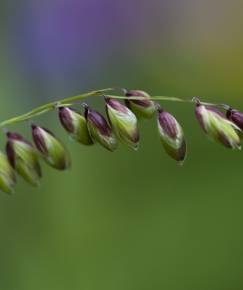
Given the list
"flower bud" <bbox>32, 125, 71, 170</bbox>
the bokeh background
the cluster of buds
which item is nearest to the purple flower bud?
the cluster of buds

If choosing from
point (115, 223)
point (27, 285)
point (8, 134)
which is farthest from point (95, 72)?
point (8, 134)

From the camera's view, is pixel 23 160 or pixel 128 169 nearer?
pixel 23 160

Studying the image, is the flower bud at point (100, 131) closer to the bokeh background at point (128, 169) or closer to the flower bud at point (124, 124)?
the flower bud at point (124, 124)

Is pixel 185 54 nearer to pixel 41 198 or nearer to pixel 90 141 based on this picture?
pixel 41 198

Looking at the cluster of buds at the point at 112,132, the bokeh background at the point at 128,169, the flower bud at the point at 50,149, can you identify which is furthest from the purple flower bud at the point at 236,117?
the bokeh background at the point at 128,169

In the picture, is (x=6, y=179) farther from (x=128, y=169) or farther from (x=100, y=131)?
(x=128, y=169)

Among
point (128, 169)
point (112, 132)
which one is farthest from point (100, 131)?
point (128, 169)
